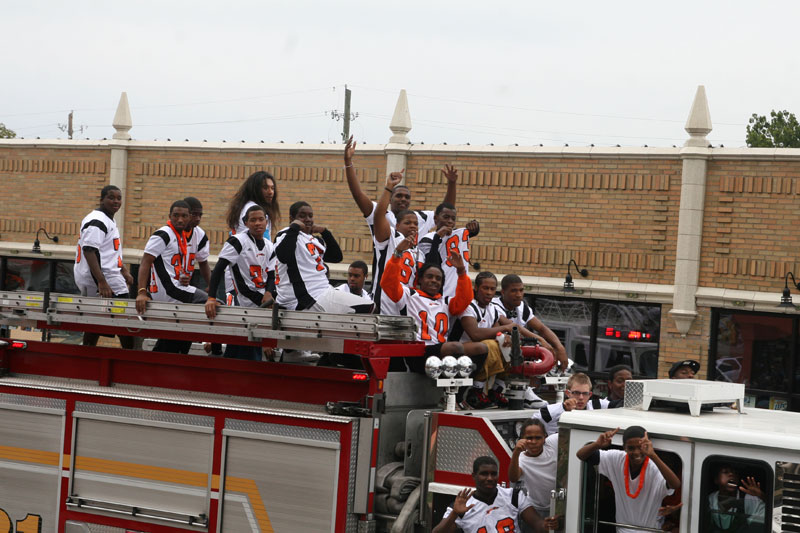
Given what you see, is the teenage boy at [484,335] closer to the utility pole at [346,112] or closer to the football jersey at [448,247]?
the football jersey at [448,247]

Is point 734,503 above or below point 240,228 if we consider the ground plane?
below

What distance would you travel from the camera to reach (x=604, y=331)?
1716 cm

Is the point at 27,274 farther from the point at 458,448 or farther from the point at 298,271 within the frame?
the point at 458,448

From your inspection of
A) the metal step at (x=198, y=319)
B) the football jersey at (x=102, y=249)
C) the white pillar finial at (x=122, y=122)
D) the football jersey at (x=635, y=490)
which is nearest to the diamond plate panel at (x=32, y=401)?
the metal step at (x=198, y=319)

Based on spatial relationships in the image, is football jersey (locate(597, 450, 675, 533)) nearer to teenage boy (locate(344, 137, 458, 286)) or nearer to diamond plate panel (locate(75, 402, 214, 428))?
diamond plate panel (locate(75, 402, 214, 428))

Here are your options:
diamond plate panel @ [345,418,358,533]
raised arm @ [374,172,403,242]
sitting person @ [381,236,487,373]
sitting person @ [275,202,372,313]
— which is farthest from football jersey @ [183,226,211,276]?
diamond plate panel @ [345,418,358,533]

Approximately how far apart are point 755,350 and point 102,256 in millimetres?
10650

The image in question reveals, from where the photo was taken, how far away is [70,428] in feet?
22.9

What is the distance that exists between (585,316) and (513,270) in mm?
1343

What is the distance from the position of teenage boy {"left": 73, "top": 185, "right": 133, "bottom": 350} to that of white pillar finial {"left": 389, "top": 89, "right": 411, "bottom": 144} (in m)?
9.69

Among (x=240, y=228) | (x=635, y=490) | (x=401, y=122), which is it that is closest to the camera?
(x=635, y=490)

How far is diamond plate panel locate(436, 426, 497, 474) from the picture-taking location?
6.00m

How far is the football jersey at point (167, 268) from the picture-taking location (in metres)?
8.33

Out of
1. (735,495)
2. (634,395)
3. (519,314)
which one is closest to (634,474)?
(735,495)
